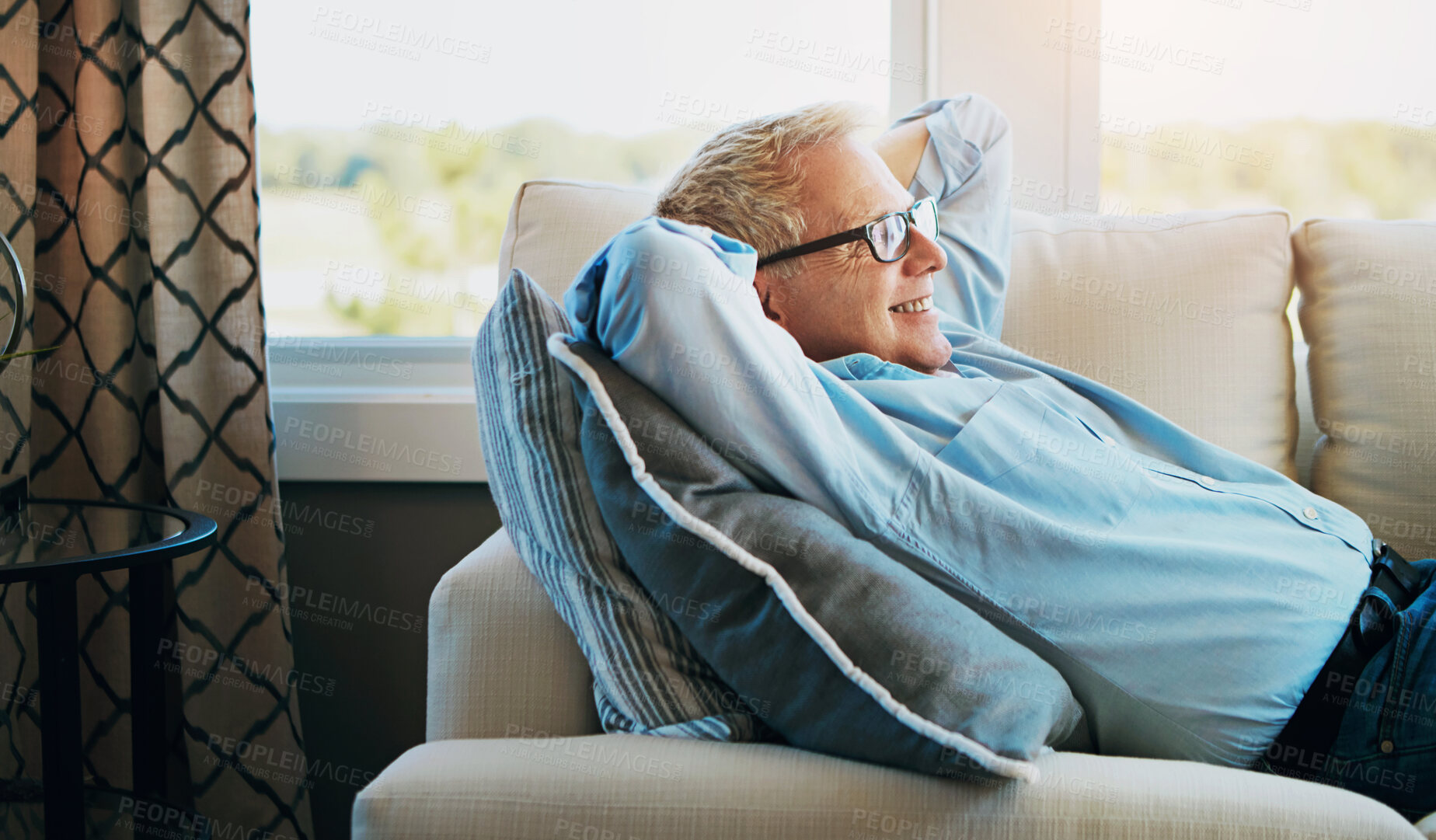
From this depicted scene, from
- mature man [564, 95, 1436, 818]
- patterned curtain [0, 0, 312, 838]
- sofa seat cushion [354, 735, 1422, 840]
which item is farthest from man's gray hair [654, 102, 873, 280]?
patterned curtain [0, 0, 312, 838]

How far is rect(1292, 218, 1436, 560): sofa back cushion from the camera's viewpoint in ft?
3.93

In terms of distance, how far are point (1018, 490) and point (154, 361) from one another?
140 cm

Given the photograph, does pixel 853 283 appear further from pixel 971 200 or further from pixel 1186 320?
pixel 1186 320

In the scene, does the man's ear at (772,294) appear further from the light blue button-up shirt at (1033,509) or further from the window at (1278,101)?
the window at (1278,101)

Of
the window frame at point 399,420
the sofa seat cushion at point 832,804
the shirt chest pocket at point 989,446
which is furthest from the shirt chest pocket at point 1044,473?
the window frame at point 399,420

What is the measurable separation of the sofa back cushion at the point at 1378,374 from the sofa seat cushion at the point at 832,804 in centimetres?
72

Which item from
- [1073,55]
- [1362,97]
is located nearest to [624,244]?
[1073,55]

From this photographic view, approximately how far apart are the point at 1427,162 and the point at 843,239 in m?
1.26

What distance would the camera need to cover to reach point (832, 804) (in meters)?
0.62

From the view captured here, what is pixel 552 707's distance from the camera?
0.82 metres

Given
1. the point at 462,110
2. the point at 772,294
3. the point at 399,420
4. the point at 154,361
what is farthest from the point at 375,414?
the point at 772,294

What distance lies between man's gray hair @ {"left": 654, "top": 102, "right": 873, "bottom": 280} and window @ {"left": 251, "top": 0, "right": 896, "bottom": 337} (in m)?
0.69

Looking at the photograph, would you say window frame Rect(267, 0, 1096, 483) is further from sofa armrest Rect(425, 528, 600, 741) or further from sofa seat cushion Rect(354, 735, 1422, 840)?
sofa seat cushion Rect(354, 735, 1422, 840)

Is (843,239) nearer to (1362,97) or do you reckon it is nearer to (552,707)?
(552,707)
